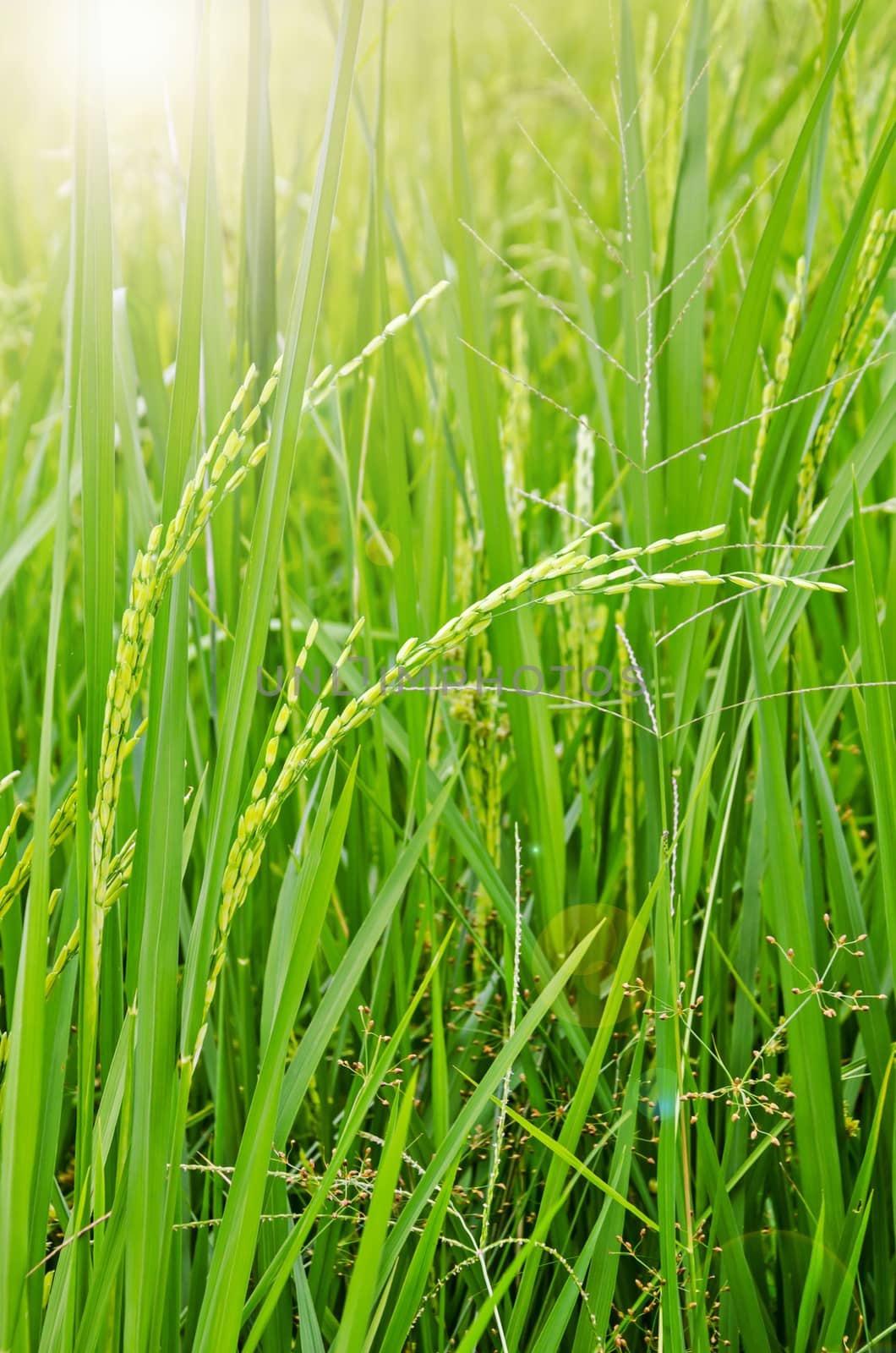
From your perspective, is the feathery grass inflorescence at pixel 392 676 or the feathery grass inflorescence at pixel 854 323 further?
the feathery grass inflorescence at pixel 854 323

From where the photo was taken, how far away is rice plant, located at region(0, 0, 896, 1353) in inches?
18.5

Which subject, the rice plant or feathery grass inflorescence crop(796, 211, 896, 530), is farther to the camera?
feathery grass inflorescence crop(796, 211, 896, 530)

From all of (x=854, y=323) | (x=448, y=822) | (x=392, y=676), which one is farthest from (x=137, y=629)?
(x=854, y=323)

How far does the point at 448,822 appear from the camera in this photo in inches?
28.0

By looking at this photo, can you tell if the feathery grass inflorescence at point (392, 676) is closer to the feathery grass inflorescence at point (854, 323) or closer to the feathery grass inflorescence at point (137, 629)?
the feathery grass inflorescence at point (137, 629)

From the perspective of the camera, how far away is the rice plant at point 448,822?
1.54 ft

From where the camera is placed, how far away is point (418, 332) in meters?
0.99

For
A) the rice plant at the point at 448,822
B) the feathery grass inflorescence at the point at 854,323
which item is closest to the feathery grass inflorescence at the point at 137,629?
the rice plant at the point at 448,822

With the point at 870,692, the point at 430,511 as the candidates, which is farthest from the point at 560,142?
the point at 870,692

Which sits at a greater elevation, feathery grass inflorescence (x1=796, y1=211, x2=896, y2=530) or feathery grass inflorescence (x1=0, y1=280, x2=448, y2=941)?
feathery grass inflorescence (x1=796, y1=211, x2=896, y2=530)

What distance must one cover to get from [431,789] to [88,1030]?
1.25ft

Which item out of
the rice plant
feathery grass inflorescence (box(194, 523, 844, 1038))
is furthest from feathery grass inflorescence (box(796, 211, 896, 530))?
feathery grass inflorescence (box(194, 523, 844, 1038))

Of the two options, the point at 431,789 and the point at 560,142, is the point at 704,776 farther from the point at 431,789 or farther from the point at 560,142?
the point at 560,142

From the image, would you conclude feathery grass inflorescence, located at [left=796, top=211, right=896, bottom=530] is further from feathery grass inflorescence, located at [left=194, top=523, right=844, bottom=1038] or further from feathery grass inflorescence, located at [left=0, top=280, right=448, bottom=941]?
feathery grass inflorescence, located at [left=0, top=280, right=448, bottom=941]
